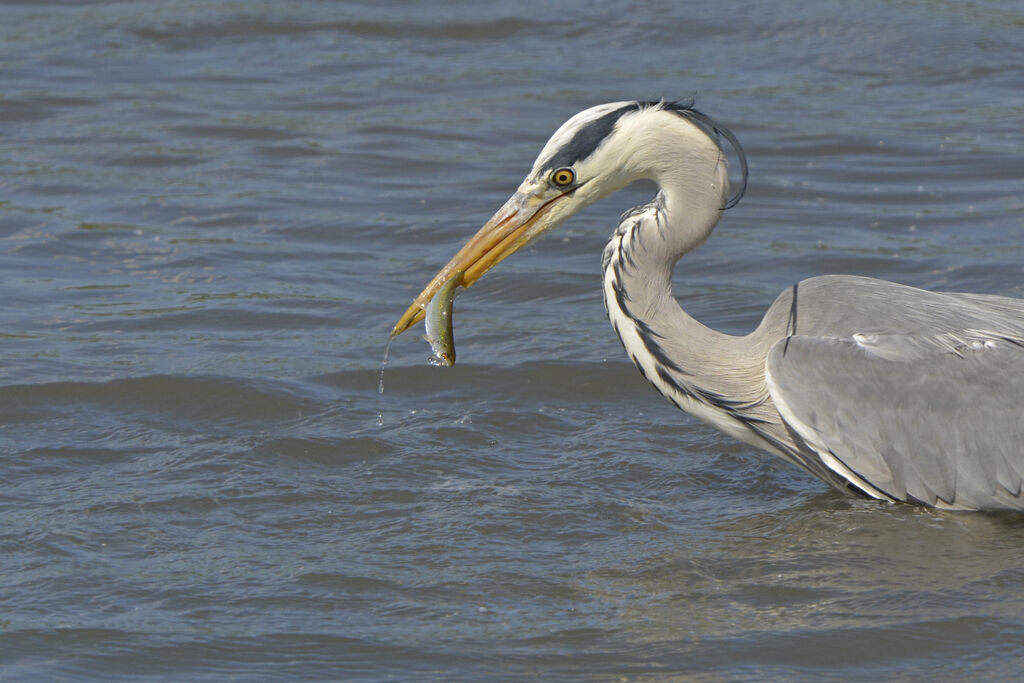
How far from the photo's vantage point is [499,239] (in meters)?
6.29

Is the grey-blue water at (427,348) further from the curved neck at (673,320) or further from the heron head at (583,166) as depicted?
the heron head at (583,166)

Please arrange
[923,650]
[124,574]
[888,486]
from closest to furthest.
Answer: [923,650], [124,574], [888,486]

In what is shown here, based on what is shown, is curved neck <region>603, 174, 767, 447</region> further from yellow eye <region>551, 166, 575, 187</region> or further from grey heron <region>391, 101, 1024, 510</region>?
yellow eye <region>551, 166, 575, 187</region>

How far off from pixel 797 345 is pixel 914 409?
50 centimetres

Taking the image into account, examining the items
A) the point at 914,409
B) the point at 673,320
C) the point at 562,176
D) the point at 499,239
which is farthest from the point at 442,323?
the point at 914,409

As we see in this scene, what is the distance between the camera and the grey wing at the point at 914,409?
5957mm

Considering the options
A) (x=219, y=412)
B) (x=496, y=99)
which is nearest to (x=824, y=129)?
(x=496, y=99)

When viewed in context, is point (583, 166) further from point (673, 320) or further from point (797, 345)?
point (797, 345)

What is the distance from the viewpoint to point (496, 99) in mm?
12383

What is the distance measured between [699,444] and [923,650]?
7.04 feet

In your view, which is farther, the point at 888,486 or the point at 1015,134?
the point at 1015,134

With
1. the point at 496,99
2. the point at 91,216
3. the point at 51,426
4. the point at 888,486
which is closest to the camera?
the point at 888,486

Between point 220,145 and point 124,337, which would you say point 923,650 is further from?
point 220,145

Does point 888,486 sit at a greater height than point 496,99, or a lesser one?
lesser
